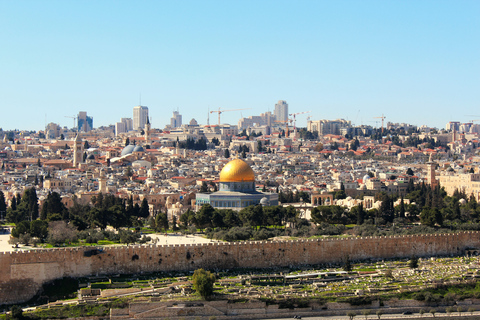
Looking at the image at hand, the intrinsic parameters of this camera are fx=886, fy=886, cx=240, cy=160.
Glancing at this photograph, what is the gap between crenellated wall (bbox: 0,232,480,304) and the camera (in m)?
32.3

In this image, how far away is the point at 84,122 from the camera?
180 meters

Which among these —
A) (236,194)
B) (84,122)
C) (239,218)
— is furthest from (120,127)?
(239,218)

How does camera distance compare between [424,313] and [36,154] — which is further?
[36,154]

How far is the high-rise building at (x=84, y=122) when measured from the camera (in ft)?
572

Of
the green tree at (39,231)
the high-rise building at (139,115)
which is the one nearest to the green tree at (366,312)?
the green tree at (39,231)

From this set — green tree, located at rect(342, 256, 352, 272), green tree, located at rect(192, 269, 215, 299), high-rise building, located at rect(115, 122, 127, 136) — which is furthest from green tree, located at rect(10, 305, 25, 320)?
high-rise building, located at rect(115, 122, 127, 136)

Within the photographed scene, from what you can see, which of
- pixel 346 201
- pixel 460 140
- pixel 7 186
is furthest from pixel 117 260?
pixel 460 140

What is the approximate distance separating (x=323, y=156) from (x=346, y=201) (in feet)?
167

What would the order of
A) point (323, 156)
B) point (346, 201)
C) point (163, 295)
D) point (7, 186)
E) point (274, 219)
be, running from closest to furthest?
point (163, 295), point (274, 219), point (346, 201), point (7, 186), point (323, 156)

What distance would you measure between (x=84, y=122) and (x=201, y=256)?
14865cm

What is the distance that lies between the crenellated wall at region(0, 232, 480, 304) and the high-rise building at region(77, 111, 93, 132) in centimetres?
13943

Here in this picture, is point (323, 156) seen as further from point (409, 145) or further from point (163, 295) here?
point (163, 295)

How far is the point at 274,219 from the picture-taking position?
45.9 meters

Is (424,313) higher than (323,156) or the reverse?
the reverse
